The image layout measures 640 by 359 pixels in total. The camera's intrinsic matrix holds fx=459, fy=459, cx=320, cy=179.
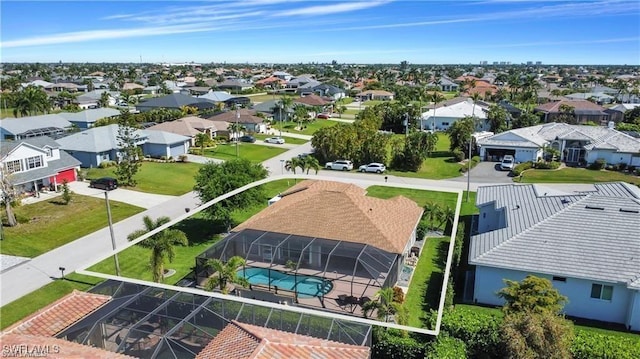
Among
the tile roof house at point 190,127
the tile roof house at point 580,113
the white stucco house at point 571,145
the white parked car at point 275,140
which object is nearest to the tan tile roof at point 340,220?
the white stucco house at point 571,145

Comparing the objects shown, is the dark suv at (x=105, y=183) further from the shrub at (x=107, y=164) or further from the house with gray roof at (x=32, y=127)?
the house with gray roof at (x=32, y=127)

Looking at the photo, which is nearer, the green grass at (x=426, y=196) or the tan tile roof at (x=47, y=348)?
the tan tile roof at (x=47, y=348)

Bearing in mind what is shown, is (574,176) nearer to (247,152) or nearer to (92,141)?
(247,152)

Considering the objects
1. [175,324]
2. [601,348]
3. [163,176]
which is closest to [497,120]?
[163,176]

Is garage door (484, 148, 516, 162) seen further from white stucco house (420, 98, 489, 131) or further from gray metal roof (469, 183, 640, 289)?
gray metal roof (469, 183, 640, 289)

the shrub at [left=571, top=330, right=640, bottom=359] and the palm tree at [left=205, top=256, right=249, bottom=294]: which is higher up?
the palm tree at [left=205, top=256, right=249, bottom=294]

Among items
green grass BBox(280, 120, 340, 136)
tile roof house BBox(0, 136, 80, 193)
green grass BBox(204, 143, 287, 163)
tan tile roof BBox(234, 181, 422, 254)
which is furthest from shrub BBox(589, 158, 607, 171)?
tile roof house BBox(0, 136, 80, 193)

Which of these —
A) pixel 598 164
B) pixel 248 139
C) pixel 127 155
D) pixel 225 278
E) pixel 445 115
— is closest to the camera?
pixel 225 278
